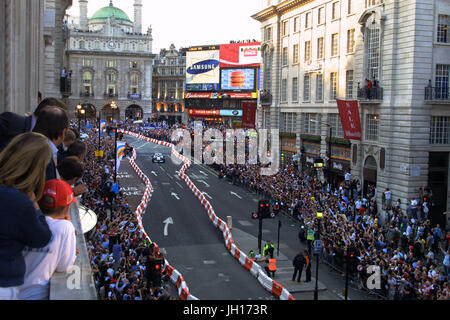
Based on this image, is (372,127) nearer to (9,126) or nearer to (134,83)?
(9,126)

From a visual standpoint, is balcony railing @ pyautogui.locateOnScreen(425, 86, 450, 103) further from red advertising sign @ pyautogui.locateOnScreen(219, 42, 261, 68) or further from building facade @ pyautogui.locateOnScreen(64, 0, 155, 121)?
building facade @ pyautogui.locateOnScreen(64, 0, 155, 121)

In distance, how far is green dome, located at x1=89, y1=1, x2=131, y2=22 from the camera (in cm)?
13200

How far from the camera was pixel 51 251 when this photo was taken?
461 centimetres

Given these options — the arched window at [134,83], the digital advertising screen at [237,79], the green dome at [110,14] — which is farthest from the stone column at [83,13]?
the digital advertising screen at [237,79]

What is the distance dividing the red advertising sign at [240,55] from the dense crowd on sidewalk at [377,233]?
189 ft

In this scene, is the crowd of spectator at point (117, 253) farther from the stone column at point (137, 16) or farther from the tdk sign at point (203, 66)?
the stone column at point (137, 16)

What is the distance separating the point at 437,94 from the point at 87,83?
10415 cm

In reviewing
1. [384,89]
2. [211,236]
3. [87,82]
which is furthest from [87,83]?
[211,236]

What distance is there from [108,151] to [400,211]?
32.3 metres

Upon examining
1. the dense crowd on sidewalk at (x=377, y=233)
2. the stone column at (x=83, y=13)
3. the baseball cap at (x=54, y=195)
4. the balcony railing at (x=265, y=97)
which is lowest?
the dense crowd on sidewalk at (x=377, y=233)

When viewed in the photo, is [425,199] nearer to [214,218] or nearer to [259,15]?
[214,218]

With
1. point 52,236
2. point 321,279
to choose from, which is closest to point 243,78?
point 321,279

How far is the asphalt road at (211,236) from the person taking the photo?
22.1m
